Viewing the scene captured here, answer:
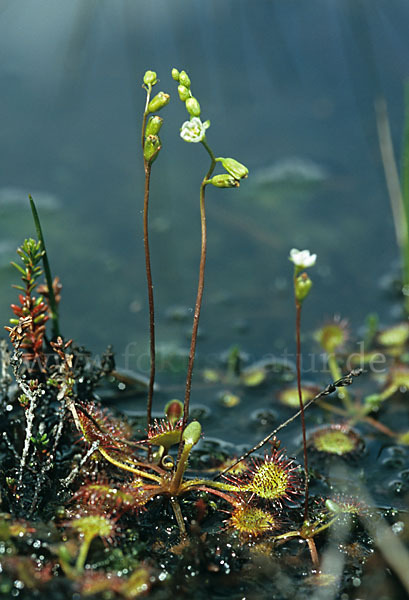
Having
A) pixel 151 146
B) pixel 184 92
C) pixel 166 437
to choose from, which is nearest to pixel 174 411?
pixel 166 437

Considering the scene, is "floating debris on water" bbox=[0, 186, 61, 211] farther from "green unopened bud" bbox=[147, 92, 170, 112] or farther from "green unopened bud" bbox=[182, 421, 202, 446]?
"green unopened bud" bbox=[182, 421, 202, 446]

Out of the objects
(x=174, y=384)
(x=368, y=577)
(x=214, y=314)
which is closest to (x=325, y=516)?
(x=368, y=577)

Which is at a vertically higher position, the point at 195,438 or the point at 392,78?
the point at 392,78

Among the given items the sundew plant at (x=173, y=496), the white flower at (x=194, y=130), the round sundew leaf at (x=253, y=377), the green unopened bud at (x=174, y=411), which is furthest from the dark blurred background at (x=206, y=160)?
the white flower at (x=194, y=130)

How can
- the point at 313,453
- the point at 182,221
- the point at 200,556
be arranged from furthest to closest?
the point at 182,221 < the point at 313,453 < the point at 200,556

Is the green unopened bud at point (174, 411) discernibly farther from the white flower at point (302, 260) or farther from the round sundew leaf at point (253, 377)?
the white flower at point (302, 260)

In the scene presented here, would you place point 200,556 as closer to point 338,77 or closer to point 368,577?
point 368,577

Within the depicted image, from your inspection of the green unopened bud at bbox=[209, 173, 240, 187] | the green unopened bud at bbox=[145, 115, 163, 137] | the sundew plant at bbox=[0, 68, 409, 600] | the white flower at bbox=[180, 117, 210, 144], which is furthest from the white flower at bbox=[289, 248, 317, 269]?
the green unopened bud at bbox=[145, 115, 163, 137]

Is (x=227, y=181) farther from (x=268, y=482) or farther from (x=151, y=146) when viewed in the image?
(x=268, y=482)
